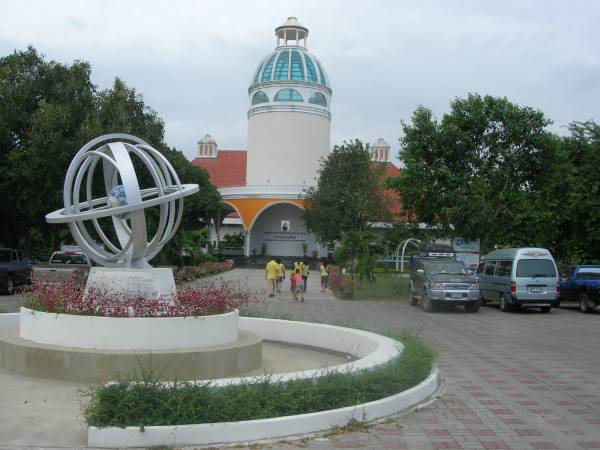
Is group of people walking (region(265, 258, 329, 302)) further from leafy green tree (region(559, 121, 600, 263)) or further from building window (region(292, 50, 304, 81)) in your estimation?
building window (region(292, 50, 304, 81))

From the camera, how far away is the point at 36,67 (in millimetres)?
24469

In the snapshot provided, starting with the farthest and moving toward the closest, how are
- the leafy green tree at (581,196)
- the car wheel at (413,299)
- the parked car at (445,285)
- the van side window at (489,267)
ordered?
the leafy green tree at (581,196) → the car wheel at (413,299) → the van side window at (489,267) → the parked car at (445,285)

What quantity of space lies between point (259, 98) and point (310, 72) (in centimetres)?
443

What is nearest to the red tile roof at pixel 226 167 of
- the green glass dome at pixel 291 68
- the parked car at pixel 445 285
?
the green glass dome at pixel 291 68

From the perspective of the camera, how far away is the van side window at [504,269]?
21469 mm

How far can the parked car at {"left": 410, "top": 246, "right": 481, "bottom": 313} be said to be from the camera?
20766 mm

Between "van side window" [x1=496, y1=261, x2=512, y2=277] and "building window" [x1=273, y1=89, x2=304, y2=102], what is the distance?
31.3 metres

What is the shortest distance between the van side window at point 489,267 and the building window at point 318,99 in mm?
30201

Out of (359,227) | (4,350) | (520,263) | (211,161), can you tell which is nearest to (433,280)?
(520,263)

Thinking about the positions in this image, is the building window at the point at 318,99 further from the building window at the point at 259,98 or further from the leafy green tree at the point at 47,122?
the leafy green tree at the point at 47,122

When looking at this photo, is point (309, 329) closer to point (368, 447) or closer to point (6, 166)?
point (368, 447)

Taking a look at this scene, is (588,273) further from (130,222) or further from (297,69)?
(297,69)

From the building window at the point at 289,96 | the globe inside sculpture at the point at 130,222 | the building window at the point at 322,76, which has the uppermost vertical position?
the building window at the point at 322,76

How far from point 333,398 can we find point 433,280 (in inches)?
590
